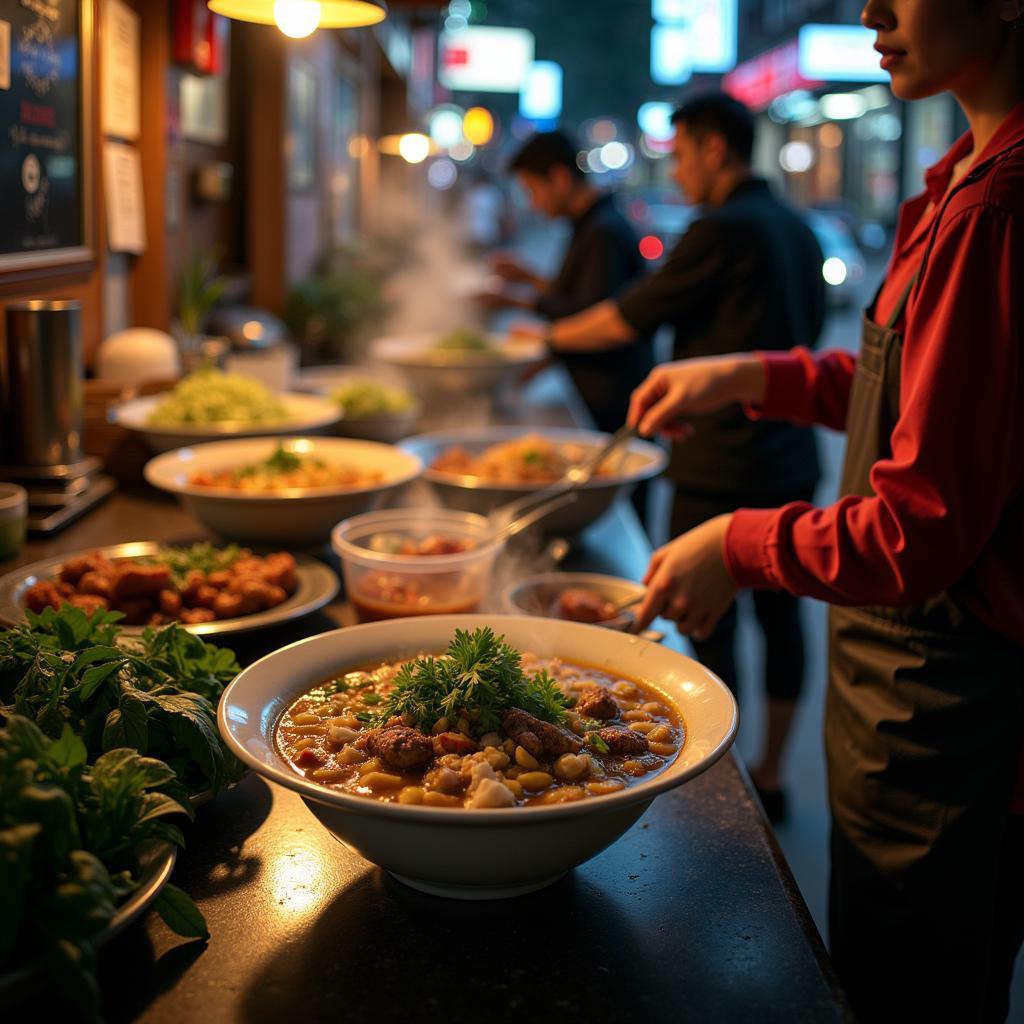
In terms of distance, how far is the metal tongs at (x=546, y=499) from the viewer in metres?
2.36

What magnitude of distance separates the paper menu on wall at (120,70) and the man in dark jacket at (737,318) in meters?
1.68

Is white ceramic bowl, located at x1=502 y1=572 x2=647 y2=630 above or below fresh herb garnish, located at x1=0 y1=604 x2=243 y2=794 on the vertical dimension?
below

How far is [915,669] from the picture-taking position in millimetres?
1721

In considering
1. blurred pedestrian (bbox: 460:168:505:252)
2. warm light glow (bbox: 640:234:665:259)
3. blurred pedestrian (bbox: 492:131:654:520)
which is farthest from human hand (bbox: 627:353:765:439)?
warm light glow (bbox: 640:234:665:259)

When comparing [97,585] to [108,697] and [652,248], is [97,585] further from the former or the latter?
[652,248]

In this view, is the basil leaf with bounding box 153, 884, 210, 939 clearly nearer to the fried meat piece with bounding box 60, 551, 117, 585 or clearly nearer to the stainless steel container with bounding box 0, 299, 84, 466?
the fried meat piece with bounding box 60, 551, 117, 585

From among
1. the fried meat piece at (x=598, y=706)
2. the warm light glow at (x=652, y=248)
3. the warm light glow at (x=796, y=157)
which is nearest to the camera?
the fried meat piece at (x=598, y=706)

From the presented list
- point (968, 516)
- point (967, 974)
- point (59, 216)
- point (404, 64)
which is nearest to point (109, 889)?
point (968, 516)

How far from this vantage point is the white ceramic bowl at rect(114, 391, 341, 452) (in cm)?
290

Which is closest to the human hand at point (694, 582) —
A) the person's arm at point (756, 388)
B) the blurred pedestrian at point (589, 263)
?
the person's arm at point (756, 388)

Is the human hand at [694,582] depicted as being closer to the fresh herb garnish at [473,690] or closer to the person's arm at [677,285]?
the fresh herb garnish at [473,690]

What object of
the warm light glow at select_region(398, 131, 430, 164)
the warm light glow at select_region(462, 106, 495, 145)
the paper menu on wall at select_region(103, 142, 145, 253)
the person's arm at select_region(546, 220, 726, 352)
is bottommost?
the person's arm at select_region(546, 220, 726, 352)

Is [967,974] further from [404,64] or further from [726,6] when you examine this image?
[726,6]

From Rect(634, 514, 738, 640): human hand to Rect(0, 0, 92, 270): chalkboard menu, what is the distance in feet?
5.73
